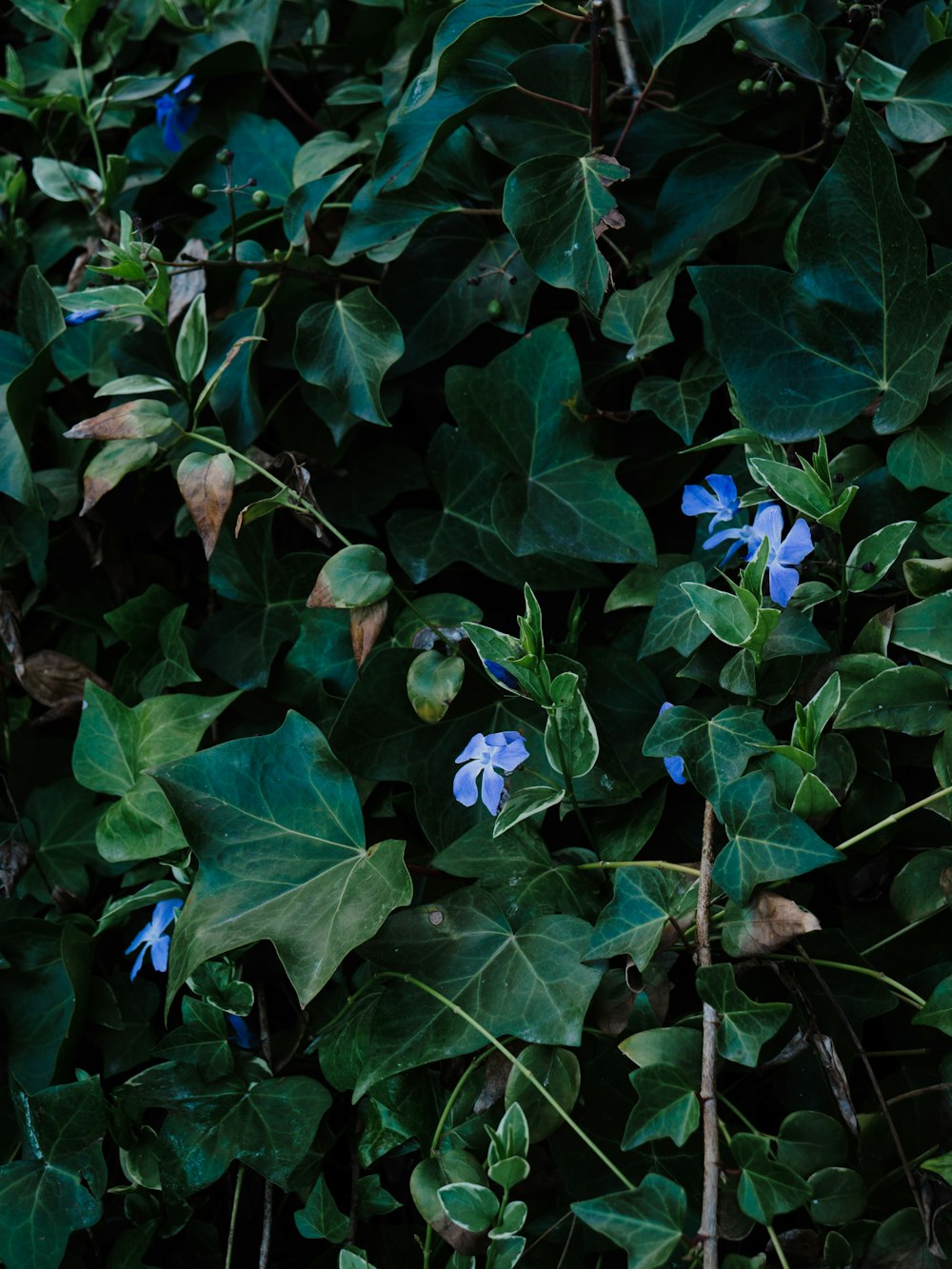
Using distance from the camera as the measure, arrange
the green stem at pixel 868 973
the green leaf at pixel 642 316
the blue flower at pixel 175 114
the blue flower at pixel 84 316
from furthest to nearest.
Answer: the blue flower at pixel 175 114
the blue flower at pixel 84 316
the green leaf at pixel 642 316
the green stem at pixel 868 973

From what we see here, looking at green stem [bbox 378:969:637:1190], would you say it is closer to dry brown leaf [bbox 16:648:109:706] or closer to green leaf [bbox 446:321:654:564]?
green leaf [bbox 446:321:654:564]

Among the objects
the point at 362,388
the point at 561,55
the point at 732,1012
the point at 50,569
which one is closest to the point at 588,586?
the point at 362,388

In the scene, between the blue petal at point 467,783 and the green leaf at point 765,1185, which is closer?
the green leaf at point 765,1185

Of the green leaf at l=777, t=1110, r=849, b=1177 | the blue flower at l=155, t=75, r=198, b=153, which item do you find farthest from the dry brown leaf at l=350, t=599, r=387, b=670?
the blue flower at l=155, t=75, r=198, b=153

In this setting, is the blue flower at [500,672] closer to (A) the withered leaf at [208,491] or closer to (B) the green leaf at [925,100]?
(A) the withered leaf at [208,491]

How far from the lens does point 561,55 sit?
989 mm

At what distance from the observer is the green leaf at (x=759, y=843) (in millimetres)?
675

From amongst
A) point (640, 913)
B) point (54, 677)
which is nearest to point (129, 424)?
point (54, 677)

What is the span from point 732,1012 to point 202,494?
Result: 604 mm

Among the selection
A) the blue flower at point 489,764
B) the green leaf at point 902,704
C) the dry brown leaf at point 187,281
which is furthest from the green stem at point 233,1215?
the dry brown leaf at point 187,281

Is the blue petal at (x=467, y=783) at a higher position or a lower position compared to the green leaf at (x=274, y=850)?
higher

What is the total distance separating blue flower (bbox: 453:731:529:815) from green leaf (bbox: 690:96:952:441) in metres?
0.33

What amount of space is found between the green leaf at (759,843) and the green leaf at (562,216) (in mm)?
432

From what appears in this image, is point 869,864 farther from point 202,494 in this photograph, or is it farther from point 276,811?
point 202,494
